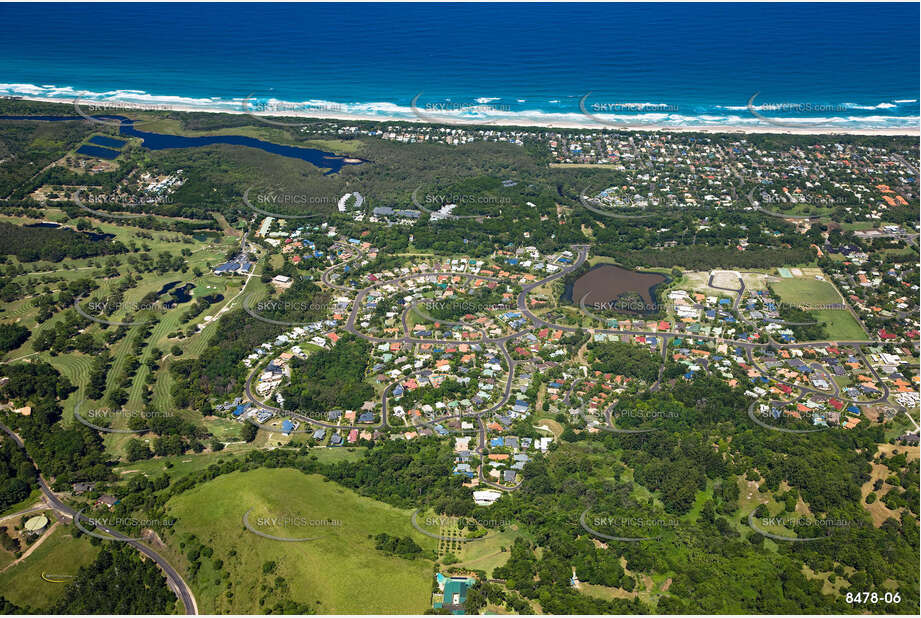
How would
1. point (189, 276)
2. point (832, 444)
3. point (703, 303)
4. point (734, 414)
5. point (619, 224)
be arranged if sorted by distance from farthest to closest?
point (619, 224), point (189, 276), point (703, 303), point (734, 414), point (832, 444)

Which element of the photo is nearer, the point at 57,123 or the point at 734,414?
the point at 734,414

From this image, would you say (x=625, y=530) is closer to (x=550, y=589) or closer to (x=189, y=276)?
(x=550, y=589)

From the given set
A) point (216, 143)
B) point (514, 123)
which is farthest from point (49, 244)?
point (514, 123)

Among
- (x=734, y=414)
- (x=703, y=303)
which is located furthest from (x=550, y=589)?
(x=703, y=303)

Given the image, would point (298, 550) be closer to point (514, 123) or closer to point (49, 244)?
point (49, 244)

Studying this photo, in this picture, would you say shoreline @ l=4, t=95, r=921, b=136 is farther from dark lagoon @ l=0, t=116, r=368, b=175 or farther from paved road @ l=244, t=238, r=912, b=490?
paved road @ l=244, t=238, r=912, b=490

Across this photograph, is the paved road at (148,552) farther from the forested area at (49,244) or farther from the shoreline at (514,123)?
the shoreline at (514,123)
